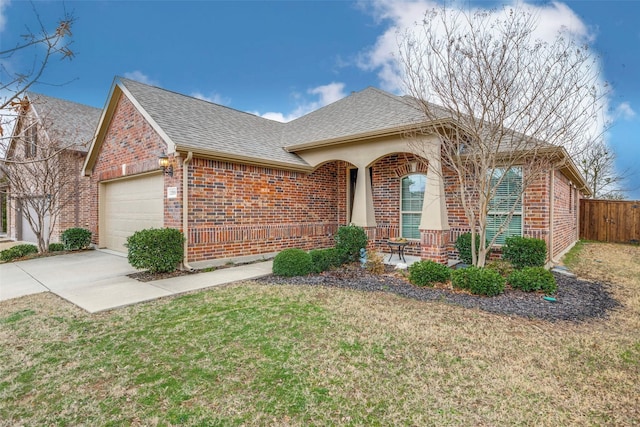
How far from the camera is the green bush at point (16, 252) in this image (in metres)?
9.50

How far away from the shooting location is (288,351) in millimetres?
3451

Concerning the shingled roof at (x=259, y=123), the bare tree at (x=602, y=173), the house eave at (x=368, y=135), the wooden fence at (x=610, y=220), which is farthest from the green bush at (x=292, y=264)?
the bare tree at (x=602, y=173)

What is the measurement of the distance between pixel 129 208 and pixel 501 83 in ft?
34.1

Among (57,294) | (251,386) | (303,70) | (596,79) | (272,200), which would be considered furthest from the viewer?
(303,70)

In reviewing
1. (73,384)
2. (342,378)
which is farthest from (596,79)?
(73,384)

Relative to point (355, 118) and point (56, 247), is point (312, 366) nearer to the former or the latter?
point (355, 118)

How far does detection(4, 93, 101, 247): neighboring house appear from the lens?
1066cm

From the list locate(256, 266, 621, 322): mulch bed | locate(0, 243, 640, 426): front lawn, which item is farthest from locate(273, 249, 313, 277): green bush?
locate(0, 243, 640, 426): front lawn

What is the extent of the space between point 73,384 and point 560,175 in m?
12.0

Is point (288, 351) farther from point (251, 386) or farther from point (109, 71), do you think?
point (109, 71)

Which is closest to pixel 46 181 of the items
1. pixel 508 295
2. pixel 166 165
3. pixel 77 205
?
pixel 77 205

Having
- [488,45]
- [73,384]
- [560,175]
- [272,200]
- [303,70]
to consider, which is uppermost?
[303,70]

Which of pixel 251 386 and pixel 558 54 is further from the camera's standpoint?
pixel 558 54

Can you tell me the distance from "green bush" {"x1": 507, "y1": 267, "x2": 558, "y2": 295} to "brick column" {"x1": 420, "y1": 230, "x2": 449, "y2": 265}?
165cm
